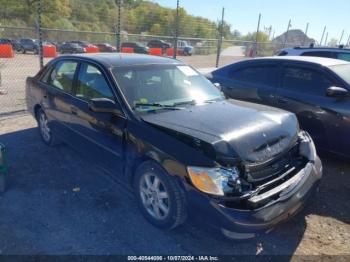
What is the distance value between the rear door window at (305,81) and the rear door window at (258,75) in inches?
8.1

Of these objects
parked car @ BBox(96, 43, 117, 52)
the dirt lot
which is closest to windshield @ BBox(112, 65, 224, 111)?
the dirt lot

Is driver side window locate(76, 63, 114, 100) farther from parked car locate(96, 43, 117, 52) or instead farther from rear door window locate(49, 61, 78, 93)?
parked car locate(96, 43, 117, 52)

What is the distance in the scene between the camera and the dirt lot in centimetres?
272

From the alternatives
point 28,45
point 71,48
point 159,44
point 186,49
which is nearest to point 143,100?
point 71,48

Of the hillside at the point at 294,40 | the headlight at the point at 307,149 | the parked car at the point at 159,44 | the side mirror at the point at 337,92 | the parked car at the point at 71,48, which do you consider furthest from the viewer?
the parked car at the point at 159,44

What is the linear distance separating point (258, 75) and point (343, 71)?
4.31 feet

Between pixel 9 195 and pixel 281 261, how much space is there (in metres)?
3.01

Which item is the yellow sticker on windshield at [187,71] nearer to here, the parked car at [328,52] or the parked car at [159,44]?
the parked car at [328,52]

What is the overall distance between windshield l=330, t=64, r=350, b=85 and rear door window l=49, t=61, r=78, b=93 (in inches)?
151

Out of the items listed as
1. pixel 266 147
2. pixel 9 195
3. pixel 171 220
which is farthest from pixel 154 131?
pixel 9 195

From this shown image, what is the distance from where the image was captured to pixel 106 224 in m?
3.01

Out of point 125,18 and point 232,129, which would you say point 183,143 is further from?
point 125,18

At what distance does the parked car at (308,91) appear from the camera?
13.9ft

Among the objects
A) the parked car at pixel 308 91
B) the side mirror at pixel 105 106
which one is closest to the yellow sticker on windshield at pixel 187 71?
the side mirror at pixel 105 106
